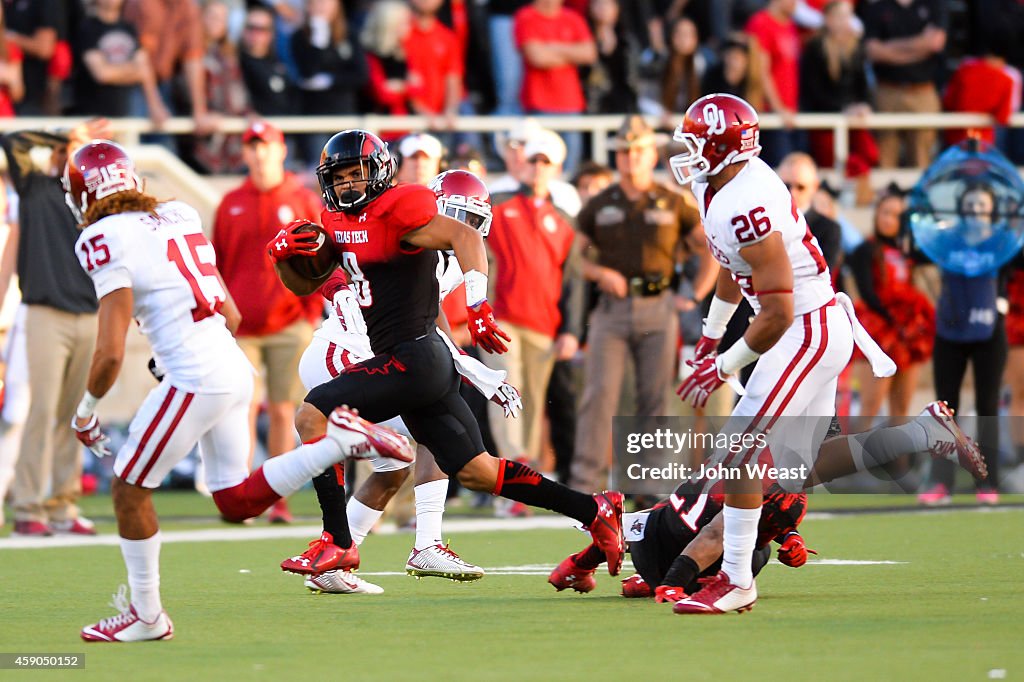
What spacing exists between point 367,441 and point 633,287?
588cm

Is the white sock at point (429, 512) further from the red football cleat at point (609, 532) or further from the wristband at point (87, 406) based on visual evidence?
the wristband at point (87, 406)

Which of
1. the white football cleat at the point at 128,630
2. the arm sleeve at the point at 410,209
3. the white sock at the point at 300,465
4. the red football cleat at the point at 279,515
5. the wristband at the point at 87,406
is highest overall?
the arm sleeve at the point at 410,209

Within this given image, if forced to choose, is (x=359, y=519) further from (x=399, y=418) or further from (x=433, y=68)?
(x=433, y=68)

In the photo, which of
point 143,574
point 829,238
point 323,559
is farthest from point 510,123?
point 143,574

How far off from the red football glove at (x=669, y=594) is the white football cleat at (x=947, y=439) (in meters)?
1.61

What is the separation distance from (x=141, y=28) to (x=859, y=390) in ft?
21.0

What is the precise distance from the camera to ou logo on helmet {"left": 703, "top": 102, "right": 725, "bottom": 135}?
279 inches

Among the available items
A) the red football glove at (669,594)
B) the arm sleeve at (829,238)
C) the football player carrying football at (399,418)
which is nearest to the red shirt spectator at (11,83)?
the arm sleeve at (829,238)

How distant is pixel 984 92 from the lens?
645 inches

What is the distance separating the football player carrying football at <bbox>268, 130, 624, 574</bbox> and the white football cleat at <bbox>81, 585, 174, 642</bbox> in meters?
1.27

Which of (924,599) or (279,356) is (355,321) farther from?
(279,356)

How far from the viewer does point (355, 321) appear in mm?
8281

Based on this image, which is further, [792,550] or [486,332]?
[792,550]

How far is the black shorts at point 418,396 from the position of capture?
7383mm
